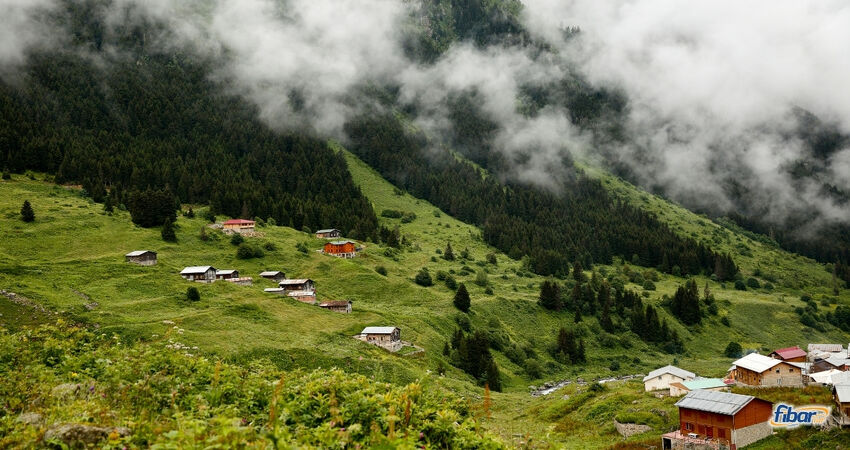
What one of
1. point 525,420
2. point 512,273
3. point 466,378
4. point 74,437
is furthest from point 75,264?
point 512,273

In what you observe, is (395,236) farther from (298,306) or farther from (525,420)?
(525,420)

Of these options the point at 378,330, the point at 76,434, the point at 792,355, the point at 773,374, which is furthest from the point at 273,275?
the point at 76,434

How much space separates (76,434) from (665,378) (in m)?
77.0

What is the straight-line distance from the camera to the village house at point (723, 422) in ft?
136

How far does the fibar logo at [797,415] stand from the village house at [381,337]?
5002cm

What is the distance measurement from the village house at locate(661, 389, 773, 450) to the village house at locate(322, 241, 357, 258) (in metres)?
92.1

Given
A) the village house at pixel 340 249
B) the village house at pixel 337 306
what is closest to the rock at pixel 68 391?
the village house at pixel 337 306

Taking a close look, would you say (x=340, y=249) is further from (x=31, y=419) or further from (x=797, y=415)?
(x=31, y=419)

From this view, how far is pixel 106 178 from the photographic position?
480 feet

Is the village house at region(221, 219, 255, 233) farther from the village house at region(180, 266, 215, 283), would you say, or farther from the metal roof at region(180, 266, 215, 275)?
the village house at region(180, 266, 215, 283)

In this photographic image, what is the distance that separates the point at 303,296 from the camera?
94438mm

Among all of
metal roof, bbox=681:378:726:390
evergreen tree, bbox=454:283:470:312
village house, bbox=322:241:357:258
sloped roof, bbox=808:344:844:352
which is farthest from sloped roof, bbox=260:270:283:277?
sloped roof, bbox=808:344:844:352

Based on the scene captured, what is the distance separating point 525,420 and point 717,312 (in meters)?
110

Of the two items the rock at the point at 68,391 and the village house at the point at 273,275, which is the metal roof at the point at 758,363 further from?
the village house at the point at 273,275
